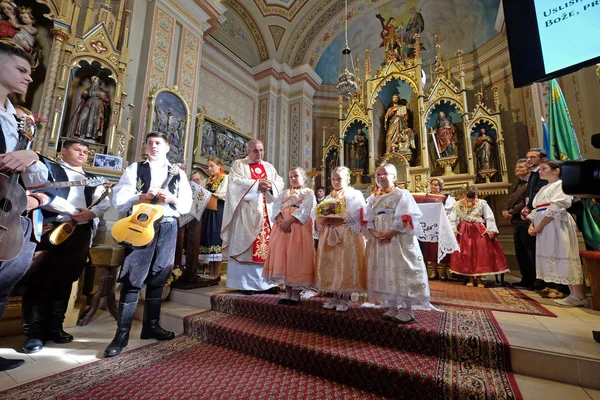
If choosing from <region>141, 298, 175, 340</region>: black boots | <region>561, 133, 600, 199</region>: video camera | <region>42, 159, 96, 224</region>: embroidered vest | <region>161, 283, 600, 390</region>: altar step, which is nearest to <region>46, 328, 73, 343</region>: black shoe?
<region>141, 298, 175, 340</region>: black boots

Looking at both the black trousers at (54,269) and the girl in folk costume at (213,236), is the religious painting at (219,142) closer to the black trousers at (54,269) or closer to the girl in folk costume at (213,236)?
the girl in folk costume at (213,236)

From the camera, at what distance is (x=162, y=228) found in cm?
276

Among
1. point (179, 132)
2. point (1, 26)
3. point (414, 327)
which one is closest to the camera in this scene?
point (414, 327)

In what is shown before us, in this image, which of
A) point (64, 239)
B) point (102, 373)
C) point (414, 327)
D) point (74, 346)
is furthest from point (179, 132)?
point (414, 327)

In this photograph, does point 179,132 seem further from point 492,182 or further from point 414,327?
point 492,182

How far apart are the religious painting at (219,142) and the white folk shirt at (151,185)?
205 inches

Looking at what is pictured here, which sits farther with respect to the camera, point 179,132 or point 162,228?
point 179,132

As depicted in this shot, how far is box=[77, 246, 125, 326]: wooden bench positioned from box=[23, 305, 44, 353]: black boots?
66 cm

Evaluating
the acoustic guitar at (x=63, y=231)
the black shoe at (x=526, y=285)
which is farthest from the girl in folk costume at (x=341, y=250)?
the black shoe at (x=526, y=285)

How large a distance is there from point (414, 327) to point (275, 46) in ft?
36.4

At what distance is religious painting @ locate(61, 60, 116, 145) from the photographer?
5324 mm

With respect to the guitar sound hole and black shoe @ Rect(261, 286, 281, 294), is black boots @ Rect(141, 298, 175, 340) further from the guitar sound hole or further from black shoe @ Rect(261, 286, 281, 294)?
the guitar sound hole

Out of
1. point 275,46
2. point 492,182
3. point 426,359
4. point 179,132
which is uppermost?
point 275,46

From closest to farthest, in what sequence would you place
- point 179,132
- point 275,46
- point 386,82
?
point 179,132
point 386,82
point 275,46
